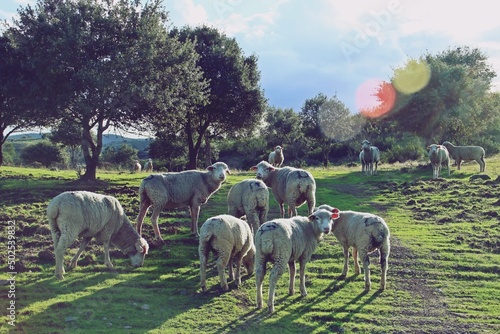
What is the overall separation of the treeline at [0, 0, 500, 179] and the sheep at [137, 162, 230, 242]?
388 inches

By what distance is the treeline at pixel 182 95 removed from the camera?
2566cm

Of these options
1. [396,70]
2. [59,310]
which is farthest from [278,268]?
[396,70]

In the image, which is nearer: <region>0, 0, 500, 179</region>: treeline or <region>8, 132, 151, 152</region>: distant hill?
<region>0, 0, 500, 179</region>: treeline

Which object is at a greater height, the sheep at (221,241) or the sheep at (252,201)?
the sheep at (252,201)

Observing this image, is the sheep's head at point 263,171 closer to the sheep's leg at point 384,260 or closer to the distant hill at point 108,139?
the sheep's leg at point 384,260

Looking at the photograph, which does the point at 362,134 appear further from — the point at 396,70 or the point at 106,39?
the point at 106,39

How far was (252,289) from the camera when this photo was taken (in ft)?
40.4

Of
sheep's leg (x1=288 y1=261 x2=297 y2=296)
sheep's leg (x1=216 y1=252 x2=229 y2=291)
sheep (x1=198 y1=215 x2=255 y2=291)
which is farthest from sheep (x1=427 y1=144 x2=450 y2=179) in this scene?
sheep's leg (x1=216 y1=252 x2=229 y2=291)

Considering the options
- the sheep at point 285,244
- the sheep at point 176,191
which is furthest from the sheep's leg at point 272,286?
the sheep at point 176,191

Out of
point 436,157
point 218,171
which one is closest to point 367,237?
point 218,171

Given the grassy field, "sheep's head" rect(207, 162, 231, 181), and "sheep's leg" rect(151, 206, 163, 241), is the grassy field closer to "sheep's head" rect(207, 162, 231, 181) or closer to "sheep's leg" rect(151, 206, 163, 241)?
"sheep's leg" rect(151, 206, 163, 241)

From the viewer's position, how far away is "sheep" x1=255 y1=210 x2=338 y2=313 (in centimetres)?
1099

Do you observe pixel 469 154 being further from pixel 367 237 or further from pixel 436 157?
pixel 367 237

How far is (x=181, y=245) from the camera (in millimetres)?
15992
